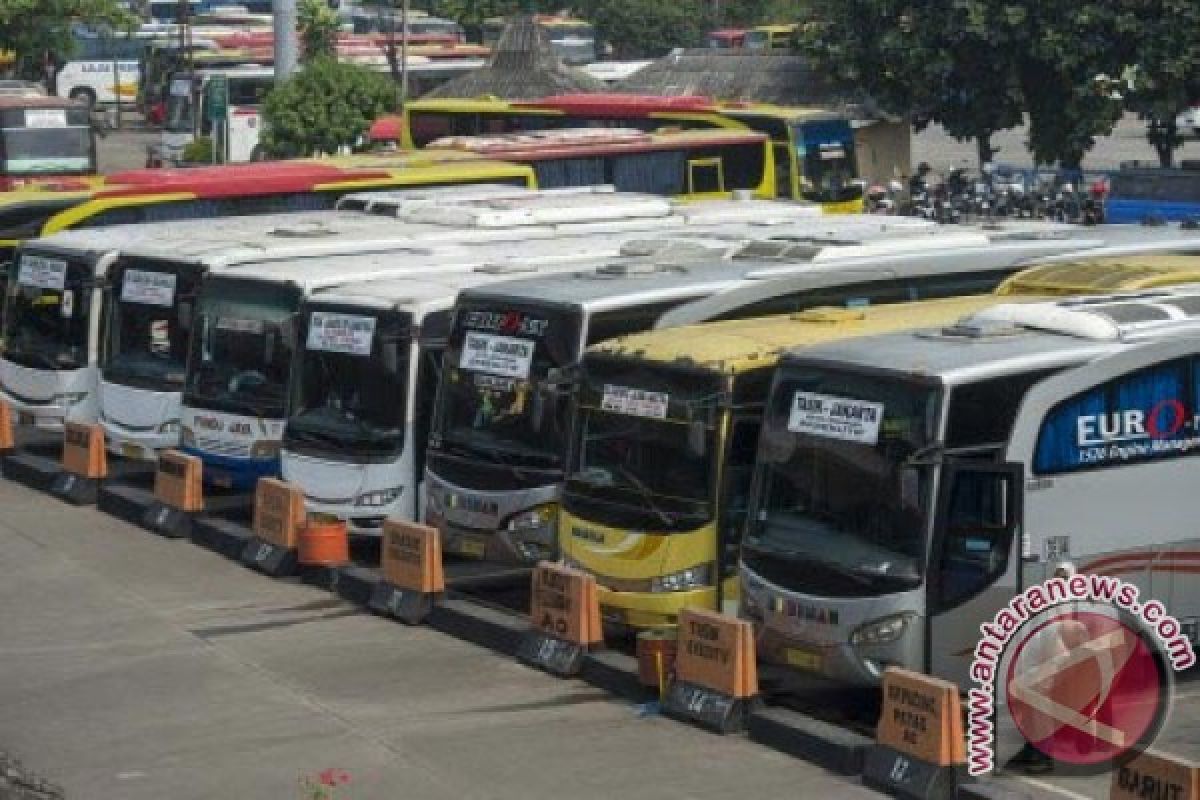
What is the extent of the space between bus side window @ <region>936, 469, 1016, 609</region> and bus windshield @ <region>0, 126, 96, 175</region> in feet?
111

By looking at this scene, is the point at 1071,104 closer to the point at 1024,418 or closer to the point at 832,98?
the point at 832,98

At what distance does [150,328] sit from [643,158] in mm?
13000

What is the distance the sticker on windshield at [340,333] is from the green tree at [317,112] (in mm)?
28557

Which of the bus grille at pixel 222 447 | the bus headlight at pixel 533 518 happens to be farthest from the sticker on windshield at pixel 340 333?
the bus headlight at pixel 533 518

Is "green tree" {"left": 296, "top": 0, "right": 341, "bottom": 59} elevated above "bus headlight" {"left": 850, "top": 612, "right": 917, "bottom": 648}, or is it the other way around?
"green tree" {"left": 296, "top": 0, "right": 341, "bottom": 59}

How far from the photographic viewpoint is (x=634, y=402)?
16750 millimetres

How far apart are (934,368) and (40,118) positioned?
111 ft

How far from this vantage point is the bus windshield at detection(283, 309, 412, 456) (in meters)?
19.9

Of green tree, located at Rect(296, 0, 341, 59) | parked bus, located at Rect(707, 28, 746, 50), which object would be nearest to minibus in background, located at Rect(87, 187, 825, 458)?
green tree, located at Rect(296, 0, 341, 59)

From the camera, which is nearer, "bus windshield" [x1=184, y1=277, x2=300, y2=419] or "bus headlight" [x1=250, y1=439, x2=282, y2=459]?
"bus windshield" [x1=184, y1=277, x2=300, y2=419]

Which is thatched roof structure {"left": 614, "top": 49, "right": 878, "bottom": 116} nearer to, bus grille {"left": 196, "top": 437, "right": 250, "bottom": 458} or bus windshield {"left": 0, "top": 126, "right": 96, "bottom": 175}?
bus windshield {"left": 0, "top": 126, "right": 96, "bottom": 175}

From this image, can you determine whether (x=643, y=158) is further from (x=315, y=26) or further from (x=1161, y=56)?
(x=315, y=26)

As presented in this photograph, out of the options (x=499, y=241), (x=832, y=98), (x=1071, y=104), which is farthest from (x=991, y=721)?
(x=832, y=98)

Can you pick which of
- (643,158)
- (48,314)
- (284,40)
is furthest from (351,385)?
(284,40)
